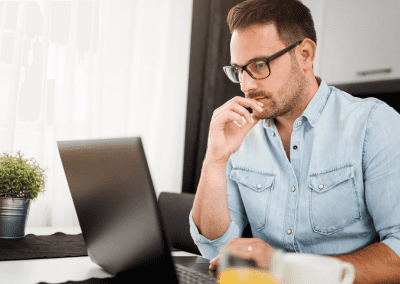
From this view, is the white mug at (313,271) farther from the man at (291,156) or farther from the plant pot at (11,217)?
the plant pot at (11,217)

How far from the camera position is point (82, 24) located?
213 centimetres

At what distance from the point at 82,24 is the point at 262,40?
130cm

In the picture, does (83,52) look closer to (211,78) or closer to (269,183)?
(211,78)

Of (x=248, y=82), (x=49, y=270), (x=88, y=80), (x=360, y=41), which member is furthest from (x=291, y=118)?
(x=88, y=80)

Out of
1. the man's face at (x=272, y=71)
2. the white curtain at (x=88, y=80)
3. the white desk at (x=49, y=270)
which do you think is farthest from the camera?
the white curtain at (x=88, y=80)

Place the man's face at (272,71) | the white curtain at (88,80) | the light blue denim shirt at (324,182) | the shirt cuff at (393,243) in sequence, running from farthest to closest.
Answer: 1. the white curtain at (88,80)
2. the man's face at (272,71)
3. the light blue denim shirt at (324,182)
4. the shirt cuff at (393,243)

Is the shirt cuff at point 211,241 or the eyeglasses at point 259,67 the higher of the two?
the eyeglasses at point 259,67

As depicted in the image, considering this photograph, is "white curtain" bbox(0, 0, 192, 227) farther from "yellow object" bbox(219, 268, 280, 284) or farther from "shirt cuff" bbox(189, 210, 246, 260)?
"yellow object" bbox(219, 268, 280, 284)

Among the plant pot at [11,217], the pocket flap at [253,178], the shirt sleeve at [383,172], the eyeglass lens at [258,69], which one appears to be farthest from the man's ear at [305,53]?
the plant pot at [11,217]

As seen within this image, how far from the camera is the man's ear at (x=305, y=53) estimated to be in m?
1.27

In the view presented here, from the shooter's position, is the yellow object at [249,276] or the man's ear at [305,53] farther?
the man's ear at [305,53]

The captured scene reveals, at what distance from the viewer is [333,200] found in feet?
3.58

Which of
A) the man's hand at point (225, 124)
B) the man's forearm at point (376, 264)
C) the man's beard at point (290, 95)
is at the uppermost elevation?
the man's beard at point (290, 95)

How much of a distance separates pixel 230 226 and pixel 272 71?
1.69ft
